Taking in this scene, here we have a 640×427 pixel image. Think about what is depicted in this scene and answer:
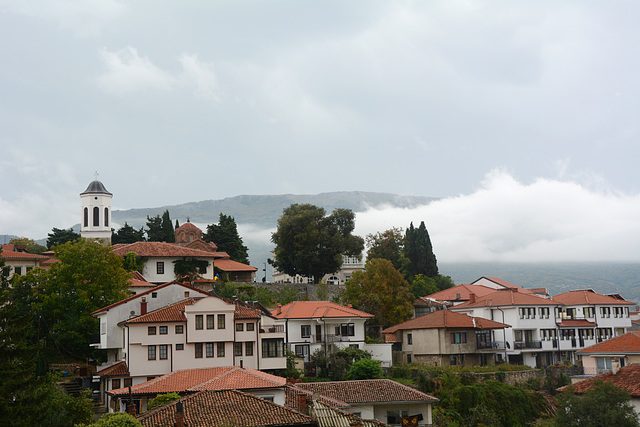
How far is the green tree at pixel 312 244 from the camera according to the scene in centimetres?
7662

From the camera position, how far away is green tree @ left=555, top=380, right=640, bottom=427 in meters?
30.7

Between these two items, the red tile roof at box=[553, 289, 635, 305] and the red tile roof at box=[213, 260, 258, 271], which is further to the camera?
the red tile roof at box=[213, 260, 258, 271]

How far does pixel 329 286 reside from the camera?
247 feet

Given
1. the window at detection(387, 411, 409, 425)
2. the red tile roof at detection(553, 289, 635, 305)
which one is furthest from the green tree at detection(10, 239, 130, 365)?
the red tile roof at detection(553, 289, 635, 305)

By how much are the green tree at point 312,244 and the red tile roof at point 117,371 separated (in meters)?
33.9

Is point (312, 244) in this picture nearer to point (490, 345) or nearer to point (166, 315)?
point (490, 345)

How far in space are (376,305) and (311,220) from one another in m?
18.3

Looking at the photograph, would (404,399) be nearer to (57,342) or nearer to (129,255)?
(57,342)

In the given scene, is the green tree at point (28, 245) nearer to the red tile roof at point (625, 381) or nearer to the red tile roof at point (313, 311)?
the red tile roof at point (313, 311)

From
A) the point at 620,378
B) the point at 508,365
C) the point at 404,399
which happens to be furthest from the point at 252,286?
the point at 620,378

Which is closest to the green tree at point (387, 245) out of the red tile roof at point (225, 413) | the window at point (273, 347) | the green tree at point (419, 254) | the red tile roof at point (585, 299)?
the green tree at point (419, 254)

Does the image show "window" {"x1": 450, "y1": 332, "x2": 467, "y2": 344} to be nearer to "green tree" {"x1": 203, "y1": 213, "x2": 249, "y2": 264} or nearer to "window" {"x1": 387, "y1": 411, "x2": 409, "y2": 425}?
"window" {"x1": 387, "y1": 411, "x2": 409, "y2": 425}

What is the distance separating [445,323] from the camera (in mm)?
56938

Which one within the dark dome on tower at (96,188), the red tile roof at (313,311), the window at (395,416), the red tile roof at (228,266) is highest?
the dark dome on tower at (96,188)
